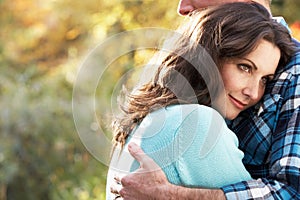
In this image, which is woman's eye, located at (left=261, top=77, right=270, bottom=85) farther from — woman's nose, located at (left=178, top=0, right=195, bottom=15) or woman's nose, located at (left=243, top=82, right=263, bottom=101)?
woman's nose, located at (left=178, top=0, right=195, bottom=15)

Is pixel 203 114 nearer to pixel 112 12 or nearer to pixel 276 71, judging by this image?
pixel 276 71

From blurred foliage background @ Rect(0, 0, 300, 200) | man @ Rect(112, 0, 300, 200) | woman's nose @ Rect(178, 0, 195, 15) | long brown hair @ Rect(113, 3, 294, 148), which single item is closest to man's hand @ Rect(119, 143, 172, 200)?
man @ Rect(112, 0, 300, 200)

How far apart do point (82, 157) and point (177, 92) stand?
4369 millimetres

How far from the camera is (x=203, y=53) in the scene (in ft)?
7.43

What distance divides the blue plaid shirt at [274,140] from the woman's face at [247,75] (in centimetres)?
5

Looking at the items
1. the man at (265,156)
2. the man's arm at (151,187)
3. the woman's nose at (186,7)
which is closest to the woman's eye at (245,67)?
the man at (265,156)

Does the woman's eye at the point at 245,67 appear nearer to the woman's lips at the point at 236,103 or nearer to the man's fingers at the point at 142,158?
the woman's lips at the point at 236,103

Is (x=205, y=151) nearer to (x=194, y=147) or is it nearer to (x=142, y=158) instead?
(x=194, y=147)

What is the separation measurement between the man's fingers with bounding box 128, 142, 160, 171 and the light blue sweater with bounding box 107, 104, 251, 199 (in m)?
0.01

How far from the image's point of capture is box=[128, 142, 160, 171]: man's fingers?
212 centimetres

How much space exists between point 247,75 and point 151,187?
40cm

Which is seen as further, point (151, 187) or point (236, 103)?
point (236, 103)

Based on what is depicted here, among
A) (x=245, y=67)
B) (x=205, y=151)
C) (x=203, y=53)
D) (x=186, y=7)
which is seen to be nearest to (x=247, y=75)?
(x=245, y=67)

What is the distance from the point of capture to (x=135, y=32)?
615cm
